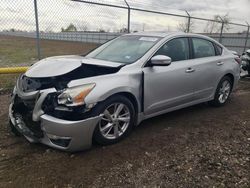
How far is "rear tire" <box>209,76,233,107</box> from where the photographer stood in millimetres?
5759

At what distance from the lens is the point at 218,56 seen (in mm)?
5672

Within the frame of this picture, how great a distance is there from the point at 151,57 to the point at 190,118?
5.29 ft

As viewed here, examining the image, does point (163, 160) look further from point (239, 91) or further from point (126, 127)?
point (239, 91)

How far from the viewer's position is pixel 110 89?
3.58m

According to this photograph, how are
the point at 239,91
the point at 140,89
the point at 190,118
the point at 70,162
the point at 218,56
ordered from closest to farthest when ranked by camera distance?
1. the point at 70,162
2. the point at 140,89
3. the point at 190,118
4. the point at 218,56
5. the point at 239,91

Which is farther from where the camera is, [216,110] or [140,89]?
[216,110]

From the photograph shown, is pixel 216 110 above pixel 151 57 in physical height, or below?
below

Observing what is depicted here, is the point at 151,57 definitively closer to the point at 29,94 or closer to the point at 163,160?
the point at 163,160

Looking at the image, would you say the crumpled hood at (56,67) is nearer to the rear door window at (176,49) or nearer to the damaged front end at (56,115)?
the damaged front end at (56,115)

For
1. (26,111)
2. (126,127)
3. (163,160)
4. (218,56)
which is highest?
(218,56)

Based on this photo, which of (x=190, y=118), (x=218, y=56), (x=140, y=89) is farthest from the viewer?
(x=218, y=56)

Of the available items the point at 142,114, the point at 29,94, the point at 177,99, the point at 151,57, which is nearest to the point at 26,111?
the point at 29,94

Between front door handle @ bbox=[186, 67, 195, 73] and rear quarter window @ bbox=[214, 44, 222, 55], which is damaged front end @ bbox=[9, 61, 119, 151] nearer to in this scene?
front door handle @ bbox=[186, 67, 195, 73]

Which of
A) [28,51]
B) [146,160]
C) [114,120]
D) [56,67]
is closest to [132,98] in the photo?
Answer: [114,120]
